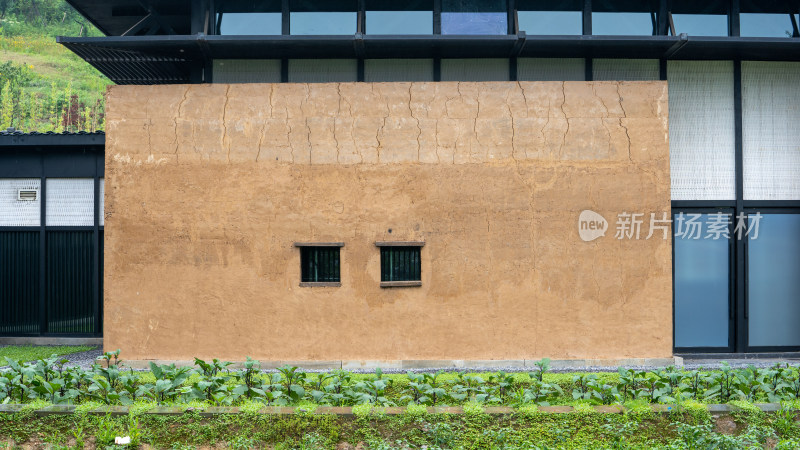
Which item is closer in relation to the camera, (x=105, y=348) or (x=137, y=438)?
(x=137, y=438)

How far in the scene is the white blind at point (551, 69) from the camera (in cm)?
1043

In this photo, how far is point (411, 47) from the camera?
9.99m

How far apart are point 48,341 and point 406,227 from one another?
7.37 meters

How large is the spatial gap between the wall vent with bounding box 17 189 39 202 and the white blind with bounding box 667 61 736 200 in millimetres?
11548

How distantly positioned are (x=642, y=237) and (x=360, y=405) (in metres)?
5.55

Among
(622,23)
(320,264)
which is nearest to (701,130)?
(622,23)

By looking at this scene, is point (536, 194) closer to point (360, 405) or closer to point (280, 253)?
point (280, 253)

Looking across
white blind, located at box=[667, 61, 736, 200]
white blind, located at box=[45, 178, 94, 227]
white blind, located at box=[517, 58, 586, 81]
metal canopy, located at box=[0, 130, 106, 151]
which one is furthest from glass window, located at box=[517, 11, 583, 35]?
white blind, located at box=[45, 178, 94, 227]

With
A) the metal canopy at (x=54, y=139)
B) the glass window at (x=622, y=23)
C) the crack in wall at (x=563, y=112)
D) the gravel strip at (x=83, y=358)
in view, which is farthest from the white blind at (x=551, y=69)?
the gravel strip at (x=83, y=358)

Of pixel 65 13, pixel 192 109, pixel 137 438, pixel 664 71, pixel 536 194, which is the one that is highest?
pixel 65 13

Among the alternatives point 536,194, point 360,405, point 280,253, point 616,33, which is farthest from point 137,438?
point 616,33

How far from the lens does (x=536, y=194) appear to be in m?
9.58

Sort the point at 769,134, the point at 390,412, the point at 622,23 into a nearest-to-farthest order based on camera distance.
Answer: the point at 390,412
the point at 622,23
the point at 769,134

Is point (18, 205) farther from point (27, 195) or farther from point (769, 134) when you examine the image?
point (769, 134)
